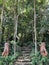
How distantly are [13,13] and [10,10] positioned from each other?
0.18m

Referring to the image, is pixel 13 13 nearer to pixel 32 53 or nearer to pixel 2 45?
pixel 2 45

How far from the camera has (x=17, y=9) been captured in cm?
817

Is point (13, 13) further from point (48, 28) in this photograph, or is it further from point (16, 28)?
point (48, 28)

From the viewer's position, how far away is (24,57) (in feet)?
24.0

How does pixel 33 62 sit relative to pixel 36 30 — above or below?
below

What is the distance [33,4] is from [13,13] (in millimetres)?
926

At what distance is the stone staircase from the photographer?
7055 mm

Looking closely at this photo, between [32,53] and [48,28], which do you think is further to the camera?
[48,28]

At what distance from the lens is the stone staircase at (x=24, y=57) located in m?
7.05

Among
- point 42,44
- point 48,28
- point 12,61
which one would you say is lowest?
point 12,61

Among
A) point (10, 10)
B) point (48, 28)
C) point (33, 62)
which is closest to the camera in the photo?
point (33, 62)

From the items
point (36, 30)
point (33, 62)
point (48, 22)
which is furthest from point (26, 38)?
point (33, 62)

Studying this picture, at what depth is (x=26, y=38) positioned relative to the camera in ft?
28.0

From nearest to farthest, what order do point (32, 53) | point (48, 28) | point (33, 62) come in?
point (33, 62) < point (32, 53) < point (48, 28)
